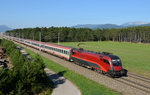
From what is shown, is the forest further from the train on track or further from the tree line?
the tree line

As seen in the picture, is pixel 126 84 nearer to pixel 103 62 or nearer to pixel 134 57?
pixel 103 62

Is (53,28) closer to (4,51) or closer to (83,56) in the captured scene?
(4,51)

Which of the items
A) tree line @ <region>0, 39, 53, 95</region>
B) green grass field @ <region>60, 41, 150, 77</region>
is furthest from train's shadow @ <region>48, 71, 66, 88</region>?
green grass field @ <region>60, 41, 150, 77</region>

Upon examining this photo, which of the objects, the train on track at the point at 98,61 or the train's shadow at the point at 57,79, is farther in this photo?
the train on track at the point at 98,61

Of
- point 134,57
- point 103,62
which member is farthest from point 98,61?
point 134,57

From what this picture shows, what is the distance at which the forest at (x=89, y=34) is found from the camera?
5028 inches

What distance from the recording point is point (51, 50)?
50531 millimetres

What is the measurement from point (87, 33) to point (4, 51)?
353ft

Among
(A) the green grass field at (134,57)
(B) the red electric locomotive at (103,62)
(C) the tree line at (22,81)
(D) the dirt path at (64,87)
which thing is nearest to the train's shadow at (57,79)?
(D) the dirt path at (64,87)

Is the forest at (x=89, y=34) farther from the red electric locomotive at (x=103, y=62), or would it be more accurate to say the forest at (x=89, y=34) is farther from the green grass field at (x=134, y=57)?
the red electric locomotive at (x=103, y=62)

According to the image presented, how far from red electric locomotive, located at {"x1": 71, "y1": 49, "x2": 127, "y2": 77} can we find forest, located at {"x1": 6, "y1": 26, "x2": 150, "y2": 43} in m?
99.7

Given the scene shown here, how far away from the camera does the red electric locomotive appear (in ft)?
78.4

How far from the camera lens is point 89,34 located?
486 feet

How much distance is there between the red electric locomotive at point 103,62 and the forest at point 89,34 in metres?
99.7
